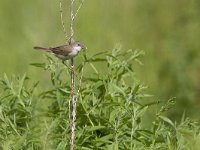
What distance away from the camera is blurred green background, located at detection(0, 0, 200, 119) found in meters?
10.3

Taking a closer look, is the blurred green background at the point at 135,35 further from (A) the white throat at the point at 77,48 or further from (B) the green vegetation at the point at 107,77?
(A) the white throat at the point at 77,48

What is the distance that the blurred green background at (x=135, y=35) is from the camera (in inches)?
405

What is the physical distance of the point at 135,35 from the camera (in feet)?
36.4

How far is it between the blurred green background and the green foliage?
3.00 m

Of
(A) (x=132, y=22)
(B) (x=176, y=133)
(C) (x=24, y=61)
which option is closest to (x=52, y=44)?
(C) (x=24, y=61)

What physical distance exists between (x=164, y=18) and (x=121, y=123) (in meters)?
5.94

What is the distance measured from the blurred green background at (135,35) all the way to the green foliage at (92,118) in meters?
3.00

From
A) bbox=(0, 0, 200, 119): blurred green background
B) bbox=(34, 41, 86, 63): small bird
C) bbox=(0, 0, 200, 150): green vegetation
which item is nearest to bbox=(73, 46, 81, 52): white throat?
bbox=(34, 41, 86, 63): small bird

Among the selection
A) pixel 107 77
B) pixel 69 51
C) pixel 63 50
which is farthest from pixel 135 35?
pixel 69 51

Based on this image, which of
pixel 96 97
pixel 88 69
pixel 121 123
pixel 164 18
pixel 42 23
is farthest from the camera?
pixel 164 18

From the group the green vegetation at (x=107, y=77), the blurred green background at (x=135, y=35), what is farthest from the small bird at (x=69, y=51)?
the blurred green background at (x=135, y=35)

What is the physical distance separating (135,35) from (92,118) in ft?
16.5

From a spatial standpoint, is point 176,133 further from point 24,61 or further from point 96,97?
point 24,61

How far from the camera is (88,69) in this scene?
8.91 m
